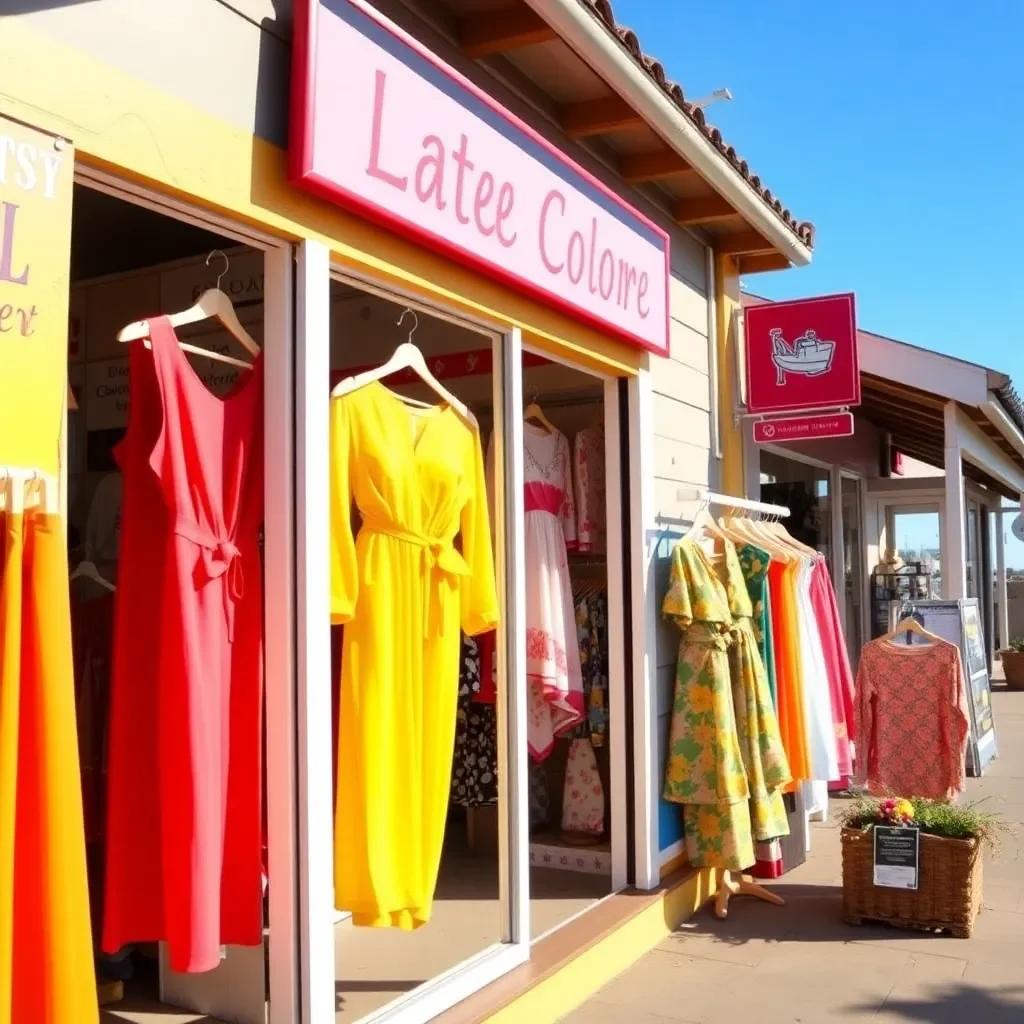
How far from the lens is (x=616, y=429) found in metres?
4.55

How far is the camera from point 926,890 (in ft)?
13.9

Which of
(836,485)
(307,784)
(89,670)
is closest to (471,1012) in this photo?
(307,784)

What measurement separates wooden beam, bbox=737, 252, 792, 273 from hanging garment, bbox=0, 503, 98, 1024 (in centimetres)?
471

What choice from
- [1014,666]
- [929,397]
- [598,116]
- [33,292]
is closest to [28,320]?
[33,292]

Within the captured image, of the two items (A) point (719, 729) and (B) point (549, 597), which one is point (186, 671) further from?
(A) point (719, 729)

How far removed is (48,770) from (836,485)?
7824 mm

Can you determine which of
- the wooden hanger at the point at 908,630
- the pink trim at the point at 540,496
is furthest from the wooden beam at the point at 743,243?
the wooden hanger at the point at 908,630

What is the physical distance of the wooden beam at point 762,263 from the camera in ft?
19.3

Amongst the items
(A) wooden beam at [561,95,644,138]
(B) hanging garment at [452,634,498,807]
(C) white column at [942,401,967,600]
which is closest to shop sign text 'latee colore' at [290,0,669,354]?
(A) wooden beam at [561,95,644,138]

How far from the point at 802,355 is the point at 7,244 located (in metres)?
4.26

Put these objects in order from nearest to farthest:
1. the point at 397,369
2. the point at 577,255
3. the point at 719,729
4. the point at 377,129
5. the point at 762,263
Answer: the point at 377,129 → the point at 397,369 → the point at 577,255 → the point at 719,729 → the point at 762,263

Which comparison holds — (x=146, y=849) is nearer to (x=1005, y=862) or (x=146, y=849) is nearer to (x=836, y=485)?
(x=1005, y=862)

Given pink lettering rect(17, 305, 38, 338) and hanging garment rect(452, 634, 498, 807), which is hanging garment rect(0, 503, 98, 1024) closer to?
pink lettering rect(17, 305, 38, 338)

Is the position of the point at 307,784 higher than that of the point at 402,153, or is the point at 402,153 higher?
the point at 402,153
